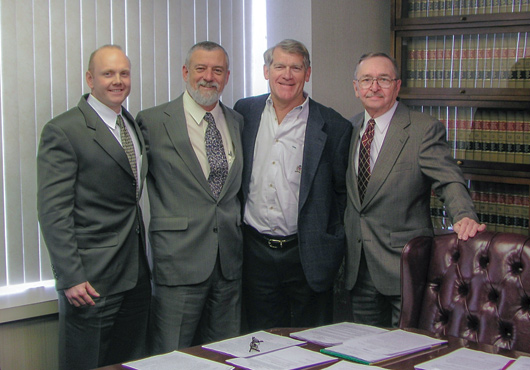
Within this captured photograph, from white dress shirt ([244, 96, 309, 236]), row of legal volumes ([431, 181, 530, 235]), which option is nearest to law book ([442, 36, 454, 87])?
row of legal volumes ([431, 181, 530, 235])

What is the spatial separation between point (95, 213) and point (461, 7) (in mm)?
2458

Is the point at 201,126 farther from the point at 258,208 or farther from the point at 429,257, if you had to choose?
the point at 429,257

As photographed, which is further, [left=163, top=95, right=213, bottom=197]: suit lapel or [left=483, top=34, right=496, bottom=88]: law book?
[left=483, top=34, right=496, bottom=88]: law book

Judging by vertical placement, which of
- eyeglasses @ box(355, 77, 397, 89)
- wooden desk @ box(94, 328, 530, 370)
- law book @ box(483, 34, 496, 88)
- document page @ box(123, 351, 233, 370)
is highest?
law book @ box(483, 34, 496, 88)

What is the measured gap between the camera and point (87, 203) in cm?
255

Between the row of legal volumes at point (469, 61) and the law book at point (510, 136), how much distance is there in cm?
17

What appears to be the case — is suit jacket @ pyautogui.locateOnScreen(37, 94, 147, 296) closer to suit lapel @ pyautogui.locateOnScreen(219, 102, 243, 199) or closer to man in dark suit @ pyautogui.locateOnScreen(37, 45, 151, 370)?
man in dark suit @ pyautogui.locateOnScreen(37, 45, 151, 370)

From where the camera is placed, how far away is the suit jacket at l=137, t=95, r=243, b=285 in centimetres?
276

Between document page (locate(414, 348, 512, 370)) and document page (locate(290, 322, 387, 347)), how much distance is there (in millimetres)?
281

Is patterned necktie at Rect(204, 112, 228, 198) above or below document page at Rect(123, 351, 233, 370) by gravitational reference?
above

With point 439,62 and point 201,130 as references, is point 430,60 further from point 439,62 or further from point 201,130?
point 201,130

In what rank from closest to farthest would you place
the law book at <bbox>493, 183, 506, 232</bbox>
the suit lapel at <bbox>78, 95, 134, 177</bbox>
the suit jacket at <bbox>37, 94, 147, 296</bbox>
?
the suit jacket at <bbox>37, 94, 147, 296</bbox>
the suit lapel at <bbox>78, 95, 134, 177</bbox>
the law book at <bbox>493, 183, 506, 232</bbox>

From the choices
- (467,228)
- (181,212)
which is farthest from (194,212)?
(467,228)

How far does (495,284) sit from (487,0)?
84.0 inches
